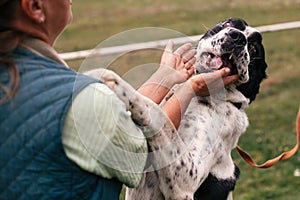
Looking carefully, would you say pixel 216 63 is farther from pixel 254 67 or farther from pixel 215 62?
pixel 254 67

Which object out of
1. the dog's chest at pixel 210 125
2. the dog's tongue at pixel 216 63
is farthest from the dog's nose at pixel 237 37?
the dog's chest at pixel 210 125

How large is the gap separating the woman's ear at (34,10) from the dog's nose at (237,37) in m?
1.44

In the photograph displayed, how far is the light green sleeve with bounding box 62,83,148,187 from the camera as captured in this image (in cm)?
221

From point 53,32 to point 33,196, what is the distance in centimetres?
54

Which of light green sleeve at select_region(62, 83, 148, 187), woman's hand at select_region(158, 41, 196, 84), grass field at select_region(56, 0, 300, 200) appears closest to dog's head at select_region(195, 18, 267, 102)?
woman's hand at select_region(158, 41, 196, 84)

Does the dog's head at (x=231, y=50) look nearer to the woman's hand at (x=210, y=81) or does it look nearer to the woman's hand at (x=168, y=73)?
the woman's hand at (x=210, y=81)

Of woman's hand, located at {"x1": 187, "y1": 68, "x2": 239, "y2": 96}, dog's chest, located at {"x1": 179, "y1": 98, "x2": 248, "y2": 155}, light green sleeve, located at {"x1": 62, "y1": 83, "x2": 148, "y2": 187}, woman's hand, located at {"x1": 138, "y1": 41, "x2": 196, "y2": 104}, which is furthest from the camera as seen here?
dog's chest, located at {"x1": 179, "y1": 98, "x2": 248, "y2": 155}

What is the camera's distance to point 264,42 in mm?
14188

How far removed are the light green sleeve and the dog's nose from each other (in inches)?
53.5

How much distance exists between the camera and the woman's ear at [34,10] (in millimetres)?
2234

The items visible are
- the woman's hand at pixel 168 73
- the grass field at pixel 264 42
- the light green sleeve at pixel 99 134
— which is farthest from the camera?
the grass field at pixel 264 42

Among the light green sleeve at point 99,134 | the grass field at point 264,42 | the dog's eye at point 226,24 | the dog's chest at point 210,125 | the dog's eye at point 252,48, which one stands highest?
the light green sleeve at point 99,134

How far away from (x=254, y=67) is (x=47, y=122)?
189 centimetres

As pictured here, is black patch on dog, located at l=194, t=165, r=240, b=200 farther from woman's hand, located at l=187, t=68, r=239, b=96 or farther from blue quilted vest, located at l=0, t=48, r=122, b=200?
blue quilted vest, located at l=0, t=48, r=122, b=200
